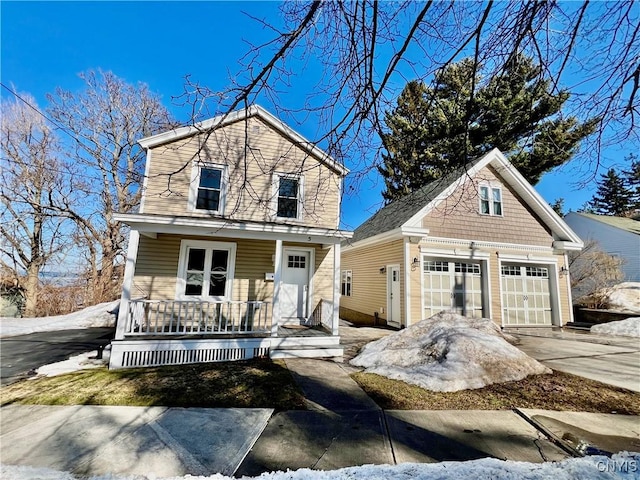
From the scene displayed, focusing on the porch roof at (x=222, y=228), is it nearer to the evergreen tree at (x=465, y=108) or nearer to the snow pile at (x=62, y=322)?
the evergreen tree at (x=465, y=108)

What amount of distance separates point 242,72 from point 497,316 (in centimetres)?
1219

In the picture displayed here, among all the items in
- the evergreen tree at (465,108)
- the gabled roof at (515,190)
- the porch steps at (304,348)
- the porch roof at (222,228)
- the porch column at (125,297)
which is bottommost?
the porch steps at (304,348)

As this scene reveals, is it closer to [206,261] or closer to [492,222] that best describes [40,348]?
[206,261]

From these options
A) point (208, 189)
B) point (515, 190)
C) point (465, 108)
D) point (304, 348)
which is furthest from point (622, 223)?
point (208, 189)

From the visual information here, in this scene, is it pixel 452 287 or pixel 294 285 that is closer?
pixel 294 285

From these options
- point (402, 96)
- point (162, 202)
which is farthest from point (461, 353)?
point (162, 202)

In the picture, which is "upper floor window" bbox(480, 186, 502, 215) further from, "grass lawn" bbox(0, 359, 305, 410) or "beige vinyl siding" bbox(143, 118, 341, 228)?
"grass lawn" bbox(0, 359, 305, 410)

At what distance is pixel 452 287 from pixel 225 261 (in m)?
8.54

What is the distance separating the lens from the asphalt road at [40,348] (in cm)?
610

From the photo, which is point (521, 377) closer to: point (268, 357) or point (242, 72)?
point (268, 357)

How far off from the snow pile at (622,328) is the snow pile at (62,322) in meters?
19.5

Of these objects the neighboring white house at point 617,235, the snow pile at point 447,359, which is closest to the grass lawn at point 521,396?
the snow pile at point 447,359

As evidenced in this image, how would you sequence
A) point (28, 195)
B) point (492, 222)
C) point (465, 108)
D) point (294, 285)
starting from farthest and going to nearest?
1. point (28, 195)
2. point (492, 222)
3. point (294, 285)
4. point (465, 108)

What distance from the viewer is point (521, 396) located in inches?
176
